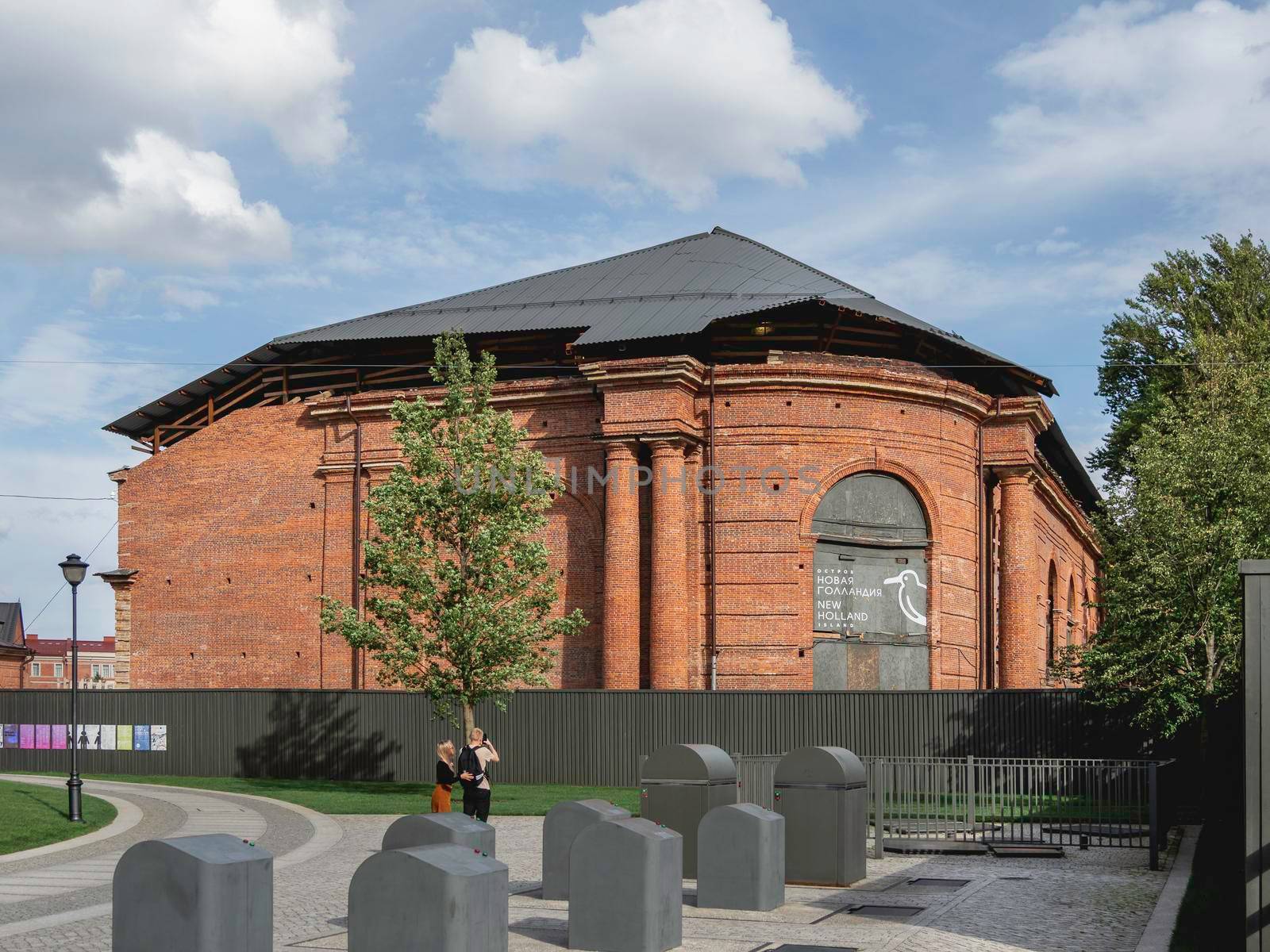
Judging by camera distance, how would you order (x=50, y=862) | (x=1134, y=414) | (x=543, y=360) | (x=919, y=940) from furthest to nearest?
(x=1134, y=414), (x=543, y=360), (x=50, y=862), (x=919, y=940)

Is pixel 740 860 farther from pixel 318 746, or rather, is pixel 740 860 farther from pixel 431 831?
pixel 318 746

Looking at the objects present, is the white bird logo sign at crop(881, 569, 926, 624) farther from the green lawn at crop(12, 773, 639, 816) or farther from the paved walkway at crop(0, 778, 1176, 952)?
the paved walkway at crop(0, 778, 1176, 952)

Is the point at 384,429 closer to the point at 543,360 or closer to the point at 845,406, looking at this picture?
the point at 543,360

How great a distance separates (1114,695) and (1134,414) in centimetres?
2153

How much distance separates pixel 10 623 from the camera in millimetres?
90062

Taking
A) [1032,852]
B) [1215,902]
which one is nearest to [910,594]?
[1032,852]

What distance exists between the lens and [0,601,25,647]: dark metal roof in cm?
8819

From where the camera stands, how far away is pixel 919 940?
1258 centimetres

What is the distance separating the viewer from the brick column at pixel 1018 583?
127ft

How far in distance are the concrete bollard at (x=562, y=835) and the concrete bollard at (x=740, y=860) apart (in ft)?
3.32

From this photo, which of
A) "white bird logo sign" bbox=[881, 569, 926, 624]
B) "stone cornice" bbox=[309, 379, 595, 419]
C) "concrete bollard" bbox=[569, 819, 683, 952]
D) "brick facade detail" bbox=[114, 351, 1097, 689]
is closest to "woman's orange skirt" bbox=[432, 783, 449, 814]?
"concrete bollard" bbox=[569, 819, 683, 952]

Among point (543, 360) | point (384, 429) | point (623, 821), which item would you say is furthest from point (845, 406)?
point (623, 821)

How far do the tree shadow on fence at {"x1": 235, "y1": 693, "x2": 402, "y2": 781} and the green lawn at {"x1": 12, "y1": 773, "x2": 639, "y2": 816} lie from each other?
0.62 metres

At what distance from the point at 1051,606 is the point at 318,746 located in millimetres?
28837
